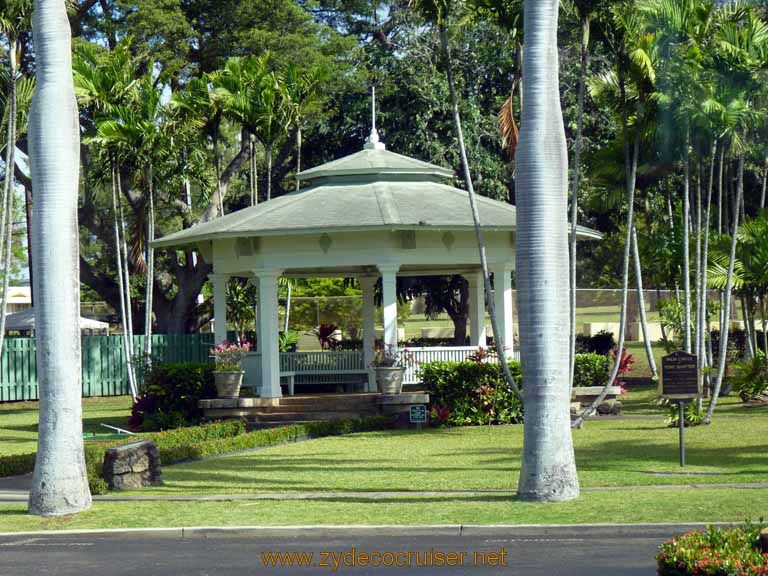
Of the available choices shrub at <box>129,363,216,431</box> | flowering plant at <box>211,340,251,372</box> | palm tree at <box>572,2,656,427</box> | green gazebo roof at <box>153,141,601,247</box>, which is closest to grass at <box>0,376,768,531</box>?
palm tree at <box>572,2,656,427</box>

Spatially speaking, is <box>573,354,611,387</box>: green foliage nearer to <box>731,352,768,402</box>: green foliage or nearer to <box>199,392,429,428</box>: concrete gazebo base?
<box>199,392,429,428</box>: concrete gazebo base

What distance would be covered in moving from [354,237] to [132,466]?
10.6 meters

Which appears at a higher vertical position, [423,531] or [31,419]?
[31,419]

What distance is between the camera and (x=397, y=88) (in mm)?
40156

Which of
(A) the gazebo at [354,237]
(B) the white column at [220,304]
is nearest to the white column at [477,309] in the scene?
(A) the gazebo at [354,237]

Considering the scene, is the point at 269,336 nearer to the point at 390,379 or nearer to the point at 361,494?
the point at 390,379

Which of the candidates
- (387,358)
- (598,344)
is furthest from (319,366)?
(598,344)

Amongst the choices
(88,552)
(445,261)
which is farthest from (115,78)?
(88,552)

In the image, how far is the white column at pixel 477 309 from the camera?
2955 cm

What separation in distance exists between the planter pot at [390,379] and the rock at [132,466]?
895 centimetres

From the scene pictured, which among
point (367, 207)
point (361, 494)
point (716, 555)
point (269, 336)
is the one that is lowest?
point (361, 494)

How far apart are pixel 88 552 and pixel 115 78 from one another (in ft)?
66.1

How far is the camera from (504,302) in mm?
27812

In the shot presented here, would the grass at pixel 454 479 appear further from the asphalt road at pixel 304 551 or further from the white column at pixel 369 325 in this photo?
the white column at pixel 369 325
